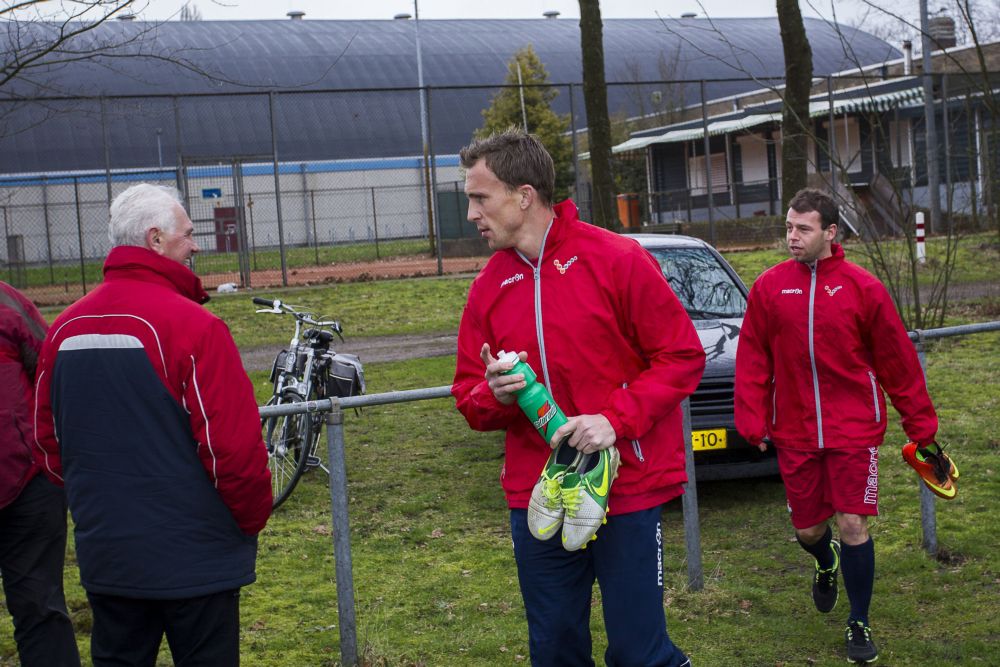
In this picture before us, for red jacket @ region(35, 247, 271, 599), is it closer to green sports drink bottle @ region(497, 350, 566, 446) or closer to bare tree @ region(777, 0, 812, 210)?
green sports drink bottle @ region(497, 350, 566, 446)

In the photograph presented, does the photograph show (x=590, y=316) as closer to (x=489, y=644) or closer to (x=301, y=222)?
(x=489, y=644)

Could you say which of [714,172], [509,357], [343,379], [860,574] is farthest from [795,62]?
[714,172]

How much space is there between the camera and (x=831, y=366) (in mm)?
5062

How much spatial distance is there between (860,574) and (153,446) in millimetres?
3225

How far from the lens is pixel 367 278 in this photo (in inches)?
829

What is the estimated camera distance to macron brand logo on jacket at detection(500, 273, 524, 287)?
3.66 metres

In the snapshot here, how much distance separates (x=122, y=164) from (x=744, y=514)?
121 ft

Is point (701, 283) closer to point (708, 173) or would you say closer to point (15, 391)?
point (15, 391)

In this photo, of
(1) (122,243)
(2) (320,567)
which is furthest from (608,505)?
(2) (320,567)

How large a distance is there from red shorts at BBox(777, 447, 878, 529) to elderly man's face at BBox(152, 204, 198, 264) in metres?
2.88

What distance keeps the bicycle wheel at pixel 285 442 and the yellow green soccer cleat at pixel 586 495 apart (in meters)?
4.77

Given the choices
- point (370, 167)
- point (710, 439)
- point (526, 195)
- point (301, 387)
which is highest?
point (370, 167)

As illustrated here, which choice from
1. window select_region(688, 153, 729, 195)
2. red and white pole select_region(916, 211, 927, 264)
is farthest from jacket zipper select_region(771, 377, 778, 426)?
window select_region(688, 153, 729, 195)

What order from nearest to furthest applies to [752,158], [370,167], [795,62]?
[795,62] < [752,158] < [370,167]
